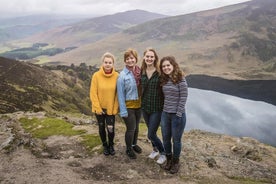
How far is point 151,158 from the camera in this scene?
16609 millimetres

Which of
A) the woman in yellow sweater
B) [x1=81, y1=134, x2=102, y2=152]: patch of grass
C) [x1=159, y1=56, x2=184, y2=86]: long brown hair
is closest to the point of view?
[x1=159, y1=56, x2=184, y2=86]: long brown hair

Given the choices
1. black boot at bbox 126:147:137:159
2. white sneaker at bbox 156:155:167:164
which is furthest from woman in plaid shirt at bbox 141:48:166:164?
black boot at bbox 126:147:137:159

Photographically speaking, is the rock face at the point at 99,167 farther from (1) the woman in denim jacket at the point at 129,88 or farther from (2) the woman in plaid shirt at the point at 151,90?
(1) the woman in denim jacket at the point at 129,88

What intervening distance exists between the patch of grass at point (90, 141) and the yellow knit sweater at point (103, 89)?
5.42 m

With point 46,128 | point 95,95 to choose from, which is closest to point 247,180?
point 95,95

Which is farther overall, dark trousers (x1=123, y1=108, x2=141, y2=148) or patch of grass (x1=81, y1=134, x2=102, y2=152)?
patch of grass (x1=81, y1=134, x2=102, y2=152)

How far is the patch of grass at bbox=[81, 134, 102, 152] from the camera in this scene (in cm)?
1950

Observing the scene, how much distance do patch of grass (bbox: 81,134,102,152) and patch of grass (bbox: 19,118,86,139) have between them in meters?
2.42

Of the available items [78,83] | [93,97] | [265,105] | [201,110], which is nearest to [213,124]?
[201,110]

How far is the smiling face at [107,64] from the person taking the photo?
13.8 metres

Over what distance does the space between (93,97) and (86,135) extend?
29.5 feet

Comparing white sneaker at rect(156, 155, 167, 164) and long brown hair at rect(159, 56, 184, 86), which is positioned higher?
long brown hair at rect(159, 56, 184, 86)

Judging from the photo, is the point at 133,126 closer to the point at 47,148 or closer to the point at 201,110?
the point at 47,148

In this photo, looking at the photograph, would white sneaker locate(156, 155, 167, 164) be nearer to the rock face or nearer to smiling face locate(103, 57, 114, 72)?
the rock face
